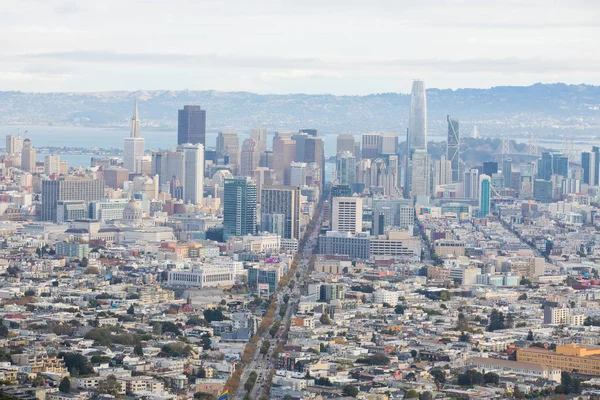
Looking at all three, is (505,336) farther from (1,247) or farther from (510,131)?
(510,131)

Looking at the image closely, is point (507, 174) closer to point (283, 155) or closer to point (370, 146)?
point (370, 146)

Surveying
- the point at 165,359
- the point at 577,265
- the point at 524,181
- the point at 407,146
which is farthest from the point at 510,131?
the point at 165,359

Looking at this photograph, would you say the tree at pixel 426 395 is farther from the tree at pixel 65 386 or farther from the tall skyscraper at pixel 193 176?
the tall skyscraper at pixel 193 176

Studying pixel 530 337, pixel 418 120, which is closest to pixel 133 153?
pixel 418 120

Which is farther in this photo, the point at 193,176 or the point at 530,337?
the point at 193,176

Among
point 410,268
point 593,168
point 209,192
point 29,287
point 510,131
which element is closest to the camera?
point 29,287

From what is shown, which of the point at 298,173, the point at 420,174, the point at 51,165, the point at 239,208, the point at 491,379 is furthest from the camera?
the point at 420,174
